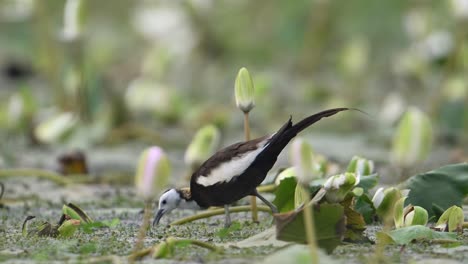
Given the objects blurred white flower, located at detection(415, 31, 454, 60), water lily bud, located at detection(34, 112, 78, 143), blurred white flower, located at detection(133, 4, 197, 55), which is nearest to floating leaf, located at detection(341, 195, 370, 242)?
water lily bud, located at detection(34, 112, 78, 143)

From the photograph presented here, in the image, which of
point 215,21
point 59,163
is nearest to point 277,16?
point 215,21

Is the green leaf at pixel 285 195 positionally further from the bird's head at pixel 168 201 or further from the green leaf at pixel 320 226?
the green leaf at pixel 320 226

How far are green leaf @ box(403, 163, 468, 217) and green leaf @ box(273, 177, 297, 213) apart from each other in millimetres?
247

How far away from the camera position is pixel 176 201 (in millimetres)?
1945

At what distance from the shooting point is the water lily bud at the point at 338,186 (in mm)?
1772

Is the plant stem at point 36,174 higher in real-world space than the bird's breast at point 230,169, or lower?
higher

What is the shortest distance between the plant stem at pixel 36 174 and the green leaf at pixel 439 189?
106 cm

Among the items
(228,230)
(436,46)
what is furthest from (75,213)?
(436,46)

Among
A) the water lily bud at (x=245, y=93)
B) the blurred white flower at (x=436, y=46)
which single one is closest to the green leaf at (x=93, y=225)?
the water lily bud at (x=245, y=93)

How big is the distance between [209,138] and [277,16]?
4068 millimetres

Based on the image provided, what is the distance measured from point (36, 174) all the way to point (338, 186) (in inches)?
43.4

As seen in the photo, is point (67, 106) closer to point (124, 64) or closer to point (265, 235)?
point (124, 64)

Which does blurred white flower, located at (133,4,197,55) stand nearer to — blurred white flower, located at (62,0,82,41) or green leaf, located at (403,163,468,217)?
blurred white flower, located at (62,0,82,41)

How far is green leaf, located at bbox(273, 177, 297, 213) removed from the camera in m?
1.94
